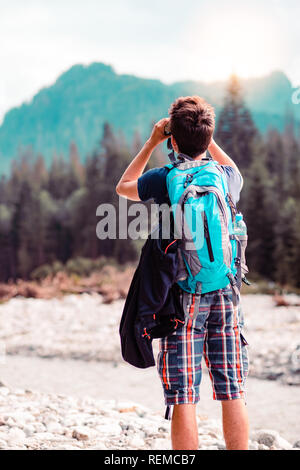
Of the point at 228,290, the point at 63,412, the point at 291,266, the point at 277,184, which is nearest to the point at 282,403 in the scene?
the point at 63,412

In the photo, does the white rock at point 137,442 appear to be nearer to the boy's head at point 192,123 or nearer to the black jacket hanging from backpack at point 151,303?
the black jacket hanging from backpack at point 151,303

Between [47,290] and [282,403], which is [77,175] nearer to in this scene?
[47,290]

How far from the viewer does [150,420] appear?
4422mm

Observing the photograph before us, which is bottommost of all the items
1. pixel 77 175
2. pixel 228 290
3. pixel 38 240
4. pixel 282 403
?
pixel 282 403

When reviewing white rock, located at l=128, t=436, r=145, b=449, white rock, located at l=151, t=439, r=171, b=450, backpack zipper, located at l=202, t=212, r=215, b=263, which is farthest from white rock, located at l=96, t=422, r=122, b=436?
backpack zipper, located at l=202, t=212, r=215, b=263

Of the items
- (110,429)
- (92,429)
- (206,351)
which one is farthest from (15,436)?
(206,351)

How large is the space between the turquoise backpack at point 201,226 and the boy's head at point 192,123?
9 centimetres

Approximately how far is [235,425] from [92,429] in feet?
5.73

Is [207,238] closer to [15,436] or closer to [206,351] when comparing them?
[206,351]

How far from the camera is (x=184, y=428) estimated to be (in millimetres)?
2385

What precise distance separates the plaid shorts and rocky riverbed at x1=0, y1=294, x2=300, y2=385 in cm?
407

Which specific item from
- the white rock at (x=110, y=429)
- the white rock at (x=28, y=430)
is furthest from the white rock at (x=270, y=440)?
the white rock at (x=28, y=430)

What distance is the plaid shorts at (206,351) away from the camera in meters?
2.41

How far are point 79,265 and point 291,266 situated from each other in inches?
542
